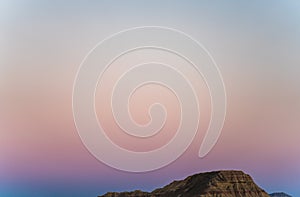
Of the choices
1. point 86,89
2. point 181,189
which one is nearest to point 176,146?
point 86,89

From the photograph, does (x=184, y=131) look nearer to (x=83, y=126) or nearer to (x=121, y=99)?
(x=121, y=99)

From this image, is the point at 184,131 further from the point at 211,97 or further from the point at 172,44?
the point at 172,44

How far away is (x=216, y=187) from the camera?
90.8ft

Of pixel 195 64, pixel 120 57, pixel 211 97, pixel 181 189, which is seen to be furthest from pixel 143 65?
pixel 181 189

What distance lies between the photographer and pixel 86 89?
1436 centimetres

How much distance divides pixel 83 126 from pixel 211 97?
525cm

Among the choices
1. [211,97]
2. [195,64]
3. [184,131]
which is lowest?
[184,131]

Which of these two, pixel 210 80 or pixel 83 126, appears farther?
pixel 210 80

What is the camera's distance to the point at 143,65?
15.0m

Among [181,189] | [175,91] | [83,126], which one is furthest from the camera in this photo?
[181,189]

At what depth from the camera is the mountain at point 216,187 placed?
25.0 meters

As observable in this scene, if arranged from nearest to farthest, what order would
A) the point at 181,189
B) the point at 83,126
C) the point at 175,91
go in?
the point at 83,126 → the point at 175,91 → the point at 181,189

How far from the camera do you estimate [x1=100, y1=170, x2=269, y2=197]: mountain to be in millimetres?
24980

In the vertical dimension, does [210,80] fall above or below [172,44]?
below
